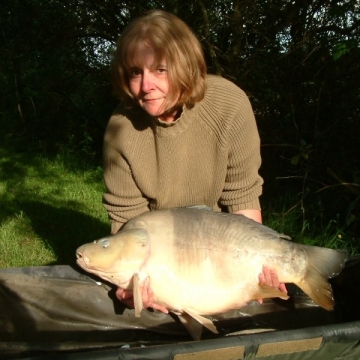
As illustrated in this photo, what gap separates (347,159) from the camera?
263cm

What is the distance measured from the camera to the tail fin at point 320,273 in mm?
1443

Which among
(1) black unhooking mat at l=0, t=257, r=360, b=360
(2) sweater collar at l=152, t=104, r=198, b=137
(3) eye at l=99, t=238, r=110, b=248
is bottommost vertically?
(1) black unhooking mat at l=0, t=257, r=360, b=360

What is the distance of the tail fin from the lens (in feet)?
4.74

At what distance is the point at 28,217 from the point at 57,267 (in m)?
1.15

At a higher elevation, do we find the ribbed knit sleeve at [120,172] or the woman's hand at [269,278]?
the ribbed knit sleeve at [120,172]

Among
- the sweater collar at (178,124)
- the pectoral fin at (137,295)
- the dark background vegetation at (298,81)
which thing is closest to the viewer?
the pectoral fin at (137,295)

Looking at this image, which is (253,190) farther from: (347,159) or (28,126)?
(28,126)

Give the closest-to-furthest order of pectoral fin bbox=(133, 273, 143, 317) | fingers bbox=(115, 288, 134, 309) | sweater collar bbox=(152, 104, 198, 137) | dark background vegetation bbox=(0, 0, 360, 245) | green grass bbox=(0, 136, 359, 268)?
pectoral fin bbox=(133, 273, 143, 317) → fingers bbox=(115, 288, 134, 309) → sweater collar bbox=(152, 104, 198, 137) → green grass bbox=(0, 136, 359, 268) → dark background vegetation bbox=(0, 0, 360, 245)

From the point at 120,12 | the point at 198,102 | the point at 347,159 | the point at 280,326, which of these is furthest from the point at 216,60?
the point at 280,326

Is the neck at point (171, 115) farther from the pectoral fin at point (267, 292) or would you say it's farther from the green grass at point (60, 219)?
the green grass at point (60, 219)

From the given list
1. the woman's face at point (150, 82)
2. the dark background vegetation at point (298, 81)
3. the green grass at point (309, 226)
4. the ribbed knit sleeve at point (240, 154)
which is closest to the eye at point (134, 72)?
the woman's face at point (150, 82)

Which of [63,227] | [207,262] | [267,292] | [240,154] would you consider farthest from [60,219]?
[267,292]

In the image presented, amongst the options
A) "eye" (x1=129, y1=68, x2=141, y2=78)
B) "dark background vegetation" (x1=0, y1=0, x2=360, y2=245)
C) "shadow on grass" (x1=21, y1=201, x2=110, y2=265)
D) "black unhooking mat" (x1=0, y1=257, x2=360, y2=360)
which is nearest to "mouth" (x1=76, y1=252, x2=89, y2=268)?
"black unhooking mat" (x1=0, y1=257, x2=360, y2=360)

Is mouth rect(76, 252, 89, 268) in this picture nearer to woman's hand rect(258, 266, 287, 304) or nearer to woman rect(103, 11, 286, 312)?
woman rect(103, 11, 286, 312)
